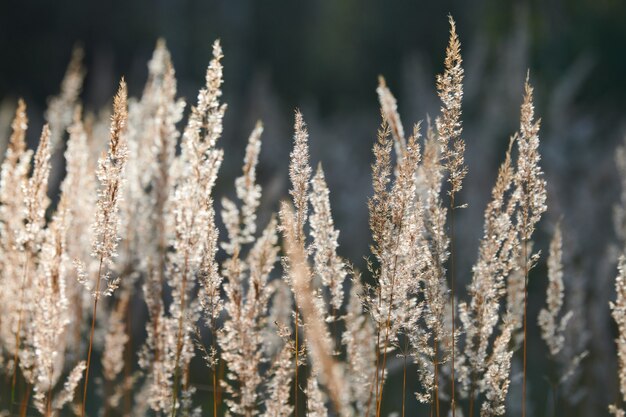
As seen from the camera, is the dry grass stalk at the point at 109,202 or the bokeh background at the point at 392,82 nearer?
the dry grass stalk at the point at 109,202

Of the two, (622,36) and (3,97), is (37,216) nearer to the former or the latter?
(3,97)

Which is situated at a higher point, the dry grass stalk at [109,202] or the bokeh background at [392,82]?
the bokeh background at [392,82]

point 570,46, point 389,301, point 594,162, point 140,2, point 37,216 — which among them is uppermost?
point 140,2

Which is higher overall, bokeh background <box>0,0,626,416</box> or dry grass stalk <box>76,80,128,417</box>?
bokeh background <box>0,0,626,416</box>

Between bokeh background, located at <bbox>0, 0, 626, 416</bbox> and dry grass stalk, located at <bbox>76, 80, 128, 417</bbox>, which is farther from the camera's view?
bokeh background, located at <bbox>0, 0, 626, 416</bbox>

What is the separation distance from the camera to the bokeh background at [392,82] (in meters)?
4.39

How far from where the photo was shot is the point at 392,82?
15.1 metres

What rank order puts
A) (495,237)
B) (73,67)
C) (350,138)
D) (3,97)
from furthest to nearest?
(3,97) < (350,138) < (73,67) < (495,237)

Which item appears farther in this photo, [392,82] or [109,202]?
[392,82]

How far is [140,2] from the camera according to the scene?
13.3 meters

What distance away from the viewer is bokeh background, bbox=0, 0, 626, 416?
4395 mm

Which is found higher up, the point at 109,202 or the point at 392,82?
the point at 392,82

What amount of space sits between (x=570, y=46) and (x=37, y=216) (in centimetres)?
1087

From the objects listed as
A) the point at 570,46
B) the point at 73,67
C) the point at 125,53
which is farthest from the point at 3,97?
the point at 570,46
